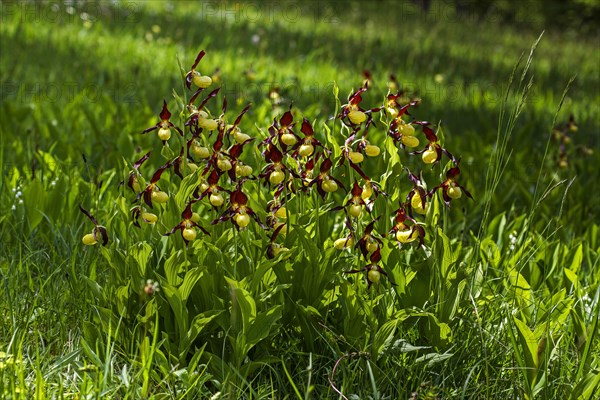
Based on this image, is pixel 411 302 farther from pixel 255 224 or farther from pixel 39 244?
pixel 39 244

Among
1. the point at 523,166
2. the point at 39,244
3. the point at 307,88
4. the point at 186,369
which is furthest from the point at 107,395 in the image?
the point at 307,88

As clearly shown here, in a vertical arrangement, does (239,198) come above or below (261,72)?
above

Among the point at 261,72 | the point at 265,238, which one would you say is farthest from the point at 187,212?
the point at 261,72

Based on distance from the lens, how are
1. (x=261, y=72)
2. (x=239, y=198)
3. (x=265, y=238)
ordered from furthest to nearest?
(x=261, y=72)
(x=265, y=238)
(x=239, y=198)

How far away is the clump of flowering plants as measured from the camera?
2.04 m

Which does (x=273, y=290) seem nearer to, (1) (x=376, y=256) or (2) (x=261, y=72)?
(1) (x=376, y=256)

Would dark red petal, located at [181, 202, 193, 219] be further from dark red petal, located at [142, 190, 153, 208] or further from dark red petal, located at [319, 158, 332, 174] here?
dark red petal, located at [319, 158, 332, 174]

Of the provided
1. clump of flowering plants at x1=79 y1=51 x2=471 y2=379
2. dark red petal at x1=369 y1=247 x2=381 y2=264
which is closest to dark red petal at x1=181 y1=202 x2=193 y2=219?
clump of flowering plants at x1=79 y1=51 x2=471 y2=379

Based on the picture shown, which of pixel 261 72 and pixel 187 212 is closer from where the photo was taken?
pixel 187 212

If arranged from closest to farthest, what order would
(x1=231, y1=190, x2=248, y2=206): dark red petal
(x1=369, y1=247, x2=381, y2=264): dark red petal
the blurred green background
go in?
1. (x1=231, y1=190, x2=248, y2=206): dark red petal
2. (x1=369, y1=247, x2=381, y2=264): dark red petal
3. the blurred green background

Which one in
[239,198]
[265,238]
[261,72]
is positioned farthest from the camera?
[261,72]

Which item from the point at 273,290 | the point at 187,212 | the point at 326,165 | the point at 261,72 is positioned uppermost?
the point at 326,165

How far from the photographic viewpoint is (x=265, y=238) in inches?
87.4

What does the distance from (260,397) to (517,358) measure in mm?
704
